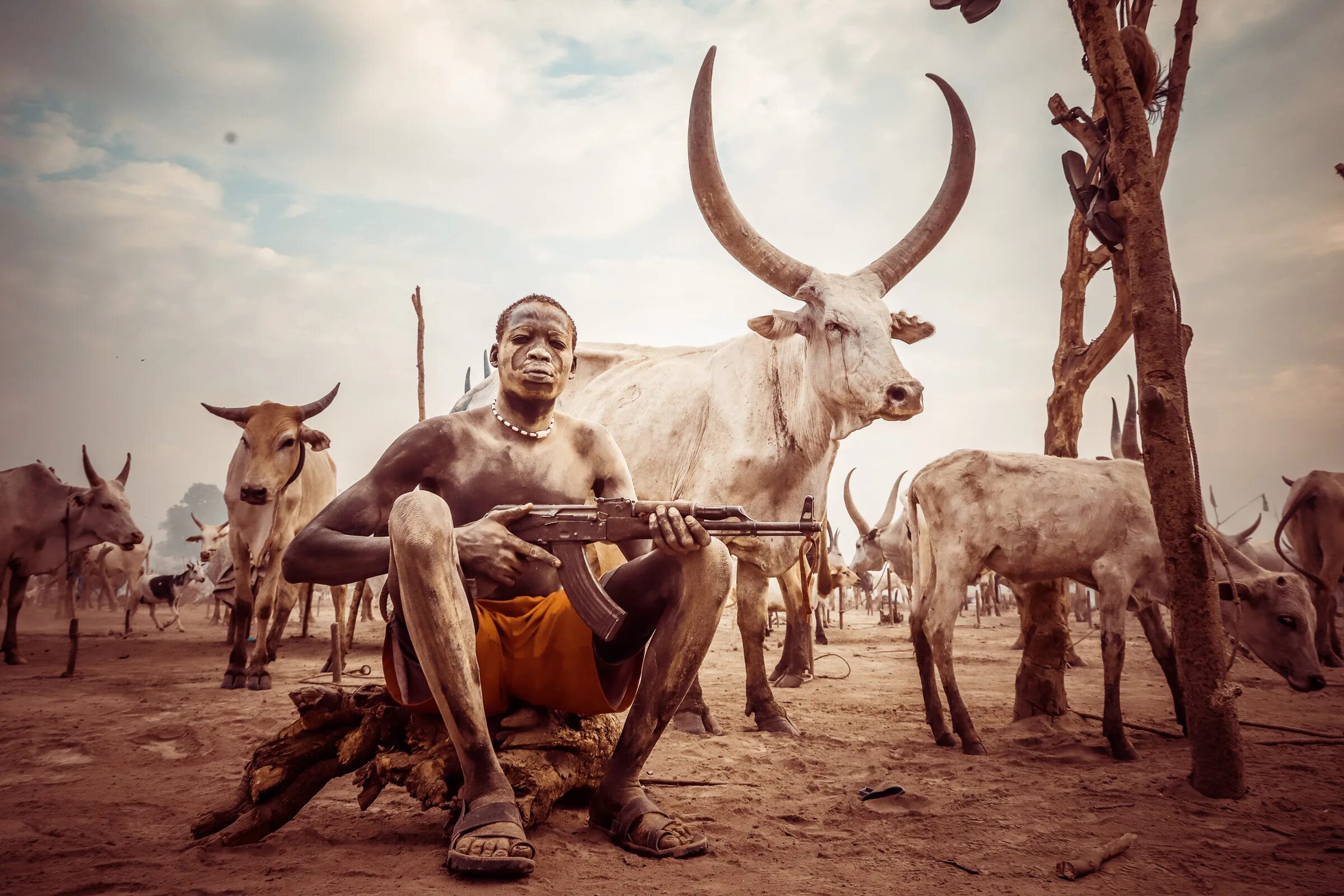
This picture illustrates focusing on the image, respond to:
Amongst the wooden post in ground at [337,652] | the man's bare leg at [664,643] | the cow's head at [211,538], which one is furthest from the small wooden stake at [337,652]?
the cow's head at [211,538]

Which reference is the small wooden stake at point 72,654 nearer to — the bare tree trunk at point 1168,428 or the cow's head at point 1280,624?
the bare tree trunk at point 1168,428

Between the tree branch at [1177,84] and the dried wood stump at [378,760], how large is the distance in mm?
5635

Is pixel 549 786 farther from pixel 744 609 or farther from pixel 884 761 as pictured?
pixel 744 609

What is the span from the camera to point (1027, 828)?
277 centimetres

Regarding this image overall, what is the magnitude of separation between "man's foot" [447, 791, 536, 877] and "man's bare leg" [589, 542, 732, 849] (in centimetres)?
44

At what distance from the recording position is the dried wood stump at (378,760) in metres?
2.52

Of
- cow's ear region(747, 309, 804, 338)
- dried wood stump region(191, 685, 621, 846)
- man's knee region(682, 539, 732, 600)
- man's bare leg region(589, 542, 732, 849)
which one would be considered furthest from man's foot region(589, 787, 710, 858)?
cow's ear region(747, 309, 804, 338)

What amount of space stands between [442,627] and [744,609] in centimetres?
314

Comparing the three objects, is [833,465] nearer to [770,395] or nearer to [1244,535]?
[770,395]

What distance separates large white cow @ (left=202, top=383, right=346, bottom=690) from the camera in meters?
6.23

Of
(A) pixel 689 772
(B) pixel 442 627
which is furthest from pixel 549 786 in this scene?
(A) pixel 689 772

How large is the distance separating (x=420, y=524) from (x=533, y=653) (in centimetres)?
68

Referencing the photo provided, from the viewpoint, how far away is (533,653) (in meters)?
2.59

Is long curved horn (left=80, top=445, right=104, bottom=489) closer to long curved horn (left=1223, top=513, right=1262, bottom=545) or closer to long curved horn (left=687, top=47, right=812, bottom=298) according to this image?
long curved horn (left=687, top=47, right=812, bottom=298)
